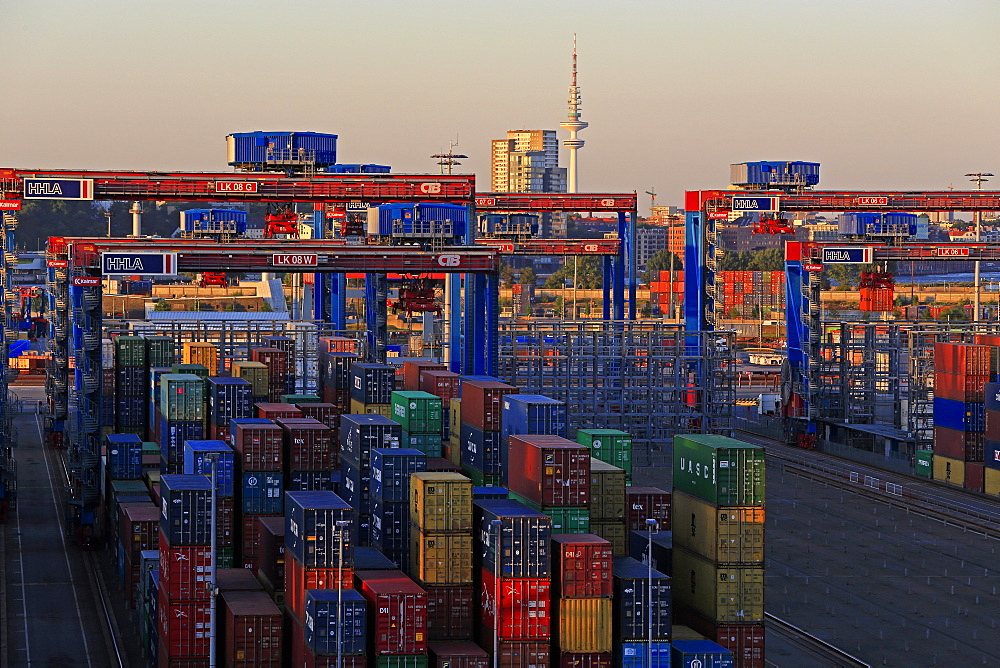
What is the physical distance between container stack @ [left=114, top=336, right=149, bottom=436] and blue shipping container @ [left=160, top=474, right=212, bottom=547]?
32.9m

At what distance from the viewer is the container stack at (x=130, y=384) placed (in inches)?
3206

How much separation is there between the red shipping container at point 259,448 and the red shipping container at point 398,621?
14.0 m

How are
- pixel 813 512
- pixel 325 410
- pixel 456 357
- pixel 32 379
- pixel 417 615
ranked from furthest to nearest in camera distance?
pixel 32 379, pixel 456 357, pixel 813 512, pixel 325 410, pixel 417 615

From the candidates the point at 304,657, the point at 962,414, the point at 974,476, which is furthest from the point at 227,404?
the point at 974,476

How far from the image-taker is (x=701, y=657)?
4291cm

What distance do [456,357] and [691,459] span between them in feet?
188

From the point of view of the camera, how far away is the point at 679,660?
43.4 meters

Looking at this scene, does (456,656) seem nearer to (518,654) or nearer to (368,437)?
(518,654)

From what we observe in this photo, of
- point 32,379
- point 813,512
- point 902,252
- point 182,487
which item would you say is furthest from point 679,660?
point 32,379

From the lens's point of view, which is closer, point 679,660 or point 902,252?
point 679,660

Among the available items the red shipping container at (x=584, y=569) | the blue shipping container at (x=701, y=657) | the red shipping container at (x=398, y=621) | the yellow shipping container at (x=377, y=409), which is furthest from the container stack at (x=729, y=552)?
the yellow shipping container at (x=377, y=409)

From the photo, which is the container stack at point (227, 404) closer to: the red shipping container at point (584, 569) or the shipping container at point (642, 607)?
the red shipping container at point (584, 569)

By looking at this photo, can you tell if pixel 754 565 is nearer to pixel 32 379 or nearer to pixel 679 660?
pixel 679 660

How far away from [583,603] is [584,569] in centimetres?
102
